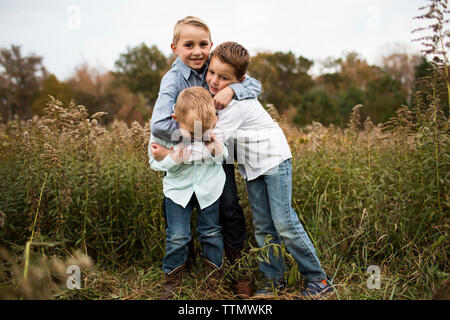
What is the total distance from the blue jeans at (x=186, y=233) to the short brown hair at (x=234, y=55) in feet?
3.51

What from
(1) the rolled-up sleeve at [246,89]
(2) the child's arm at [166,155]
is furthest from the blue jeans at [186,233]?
(1) the rolled-up sleeve at [246,89]

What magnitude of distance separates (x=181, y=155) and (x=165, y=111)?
0.36 m

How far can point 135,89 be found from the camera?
98.6ft

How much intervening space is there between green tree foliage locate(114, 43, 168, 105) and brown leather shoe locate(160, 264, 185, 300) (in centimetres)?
2896

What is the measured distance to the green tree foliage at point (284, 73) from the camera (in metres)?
28.5

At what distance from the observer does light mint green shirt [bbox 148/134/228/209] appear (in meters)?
2.46

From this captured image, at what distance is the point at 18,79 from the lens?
69.4 ft

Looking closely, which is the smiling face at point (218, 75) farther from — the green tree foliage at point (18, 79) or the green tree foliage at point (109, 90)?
the green tree foliage at point (18, 79)

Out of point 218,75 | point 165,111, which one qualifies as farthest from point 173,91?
point 218,75

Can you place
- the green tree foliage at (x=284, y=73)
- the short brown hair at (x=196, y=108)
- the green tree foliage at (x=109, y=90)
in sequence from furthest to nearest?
the green tree foliage at (x=284, y=73)
the green tree foliage at (x=109, y=90)
the short brown hair at (x=196, y=108)

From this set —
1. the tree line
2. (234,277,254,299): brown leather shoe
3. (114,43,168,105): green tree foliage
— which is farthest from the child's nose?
(114,43,168,105): green tree foliage
